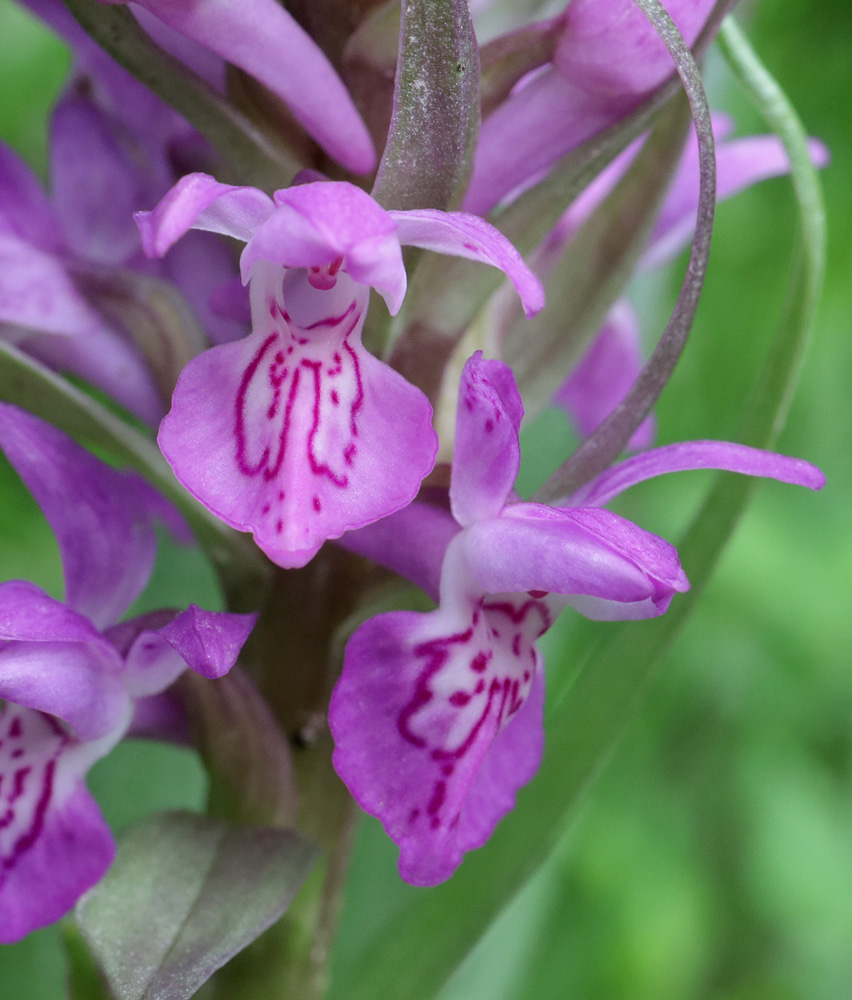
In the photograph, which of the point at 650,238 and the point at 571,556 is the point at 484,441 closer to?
the point at 571,556

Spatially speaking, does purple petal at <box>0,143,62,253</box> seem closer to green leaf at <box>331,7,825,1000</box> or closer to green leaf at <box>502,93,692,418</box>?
green leaf at <box>502,93,692,418</box>

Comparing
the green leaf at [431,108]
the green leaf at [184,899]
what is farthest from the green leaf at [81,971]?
the green leaf at [431,108]

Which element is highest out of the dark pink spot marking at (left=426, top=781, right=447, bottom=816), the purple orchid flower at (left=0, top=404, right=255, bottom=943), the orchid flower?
the orchid flower

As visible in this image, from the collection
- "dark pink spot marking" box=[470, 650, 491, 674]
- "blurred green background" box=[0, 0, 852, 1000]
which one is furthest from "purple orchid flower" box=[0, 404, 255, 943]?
"blurred green background" box=[0, 0, 852, 1000]

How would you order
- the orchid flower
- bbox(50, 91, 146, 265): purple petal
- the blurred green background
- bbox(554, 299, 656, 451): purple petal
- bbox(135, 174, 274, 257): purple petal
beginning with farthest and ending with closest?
the blurred green background
bbox(554, 299, 656, 451): purple petal
bbox(50, 91, 146, 265): purple petal
the orchid flower
bbox(135, 174, 274, 257): purple petal

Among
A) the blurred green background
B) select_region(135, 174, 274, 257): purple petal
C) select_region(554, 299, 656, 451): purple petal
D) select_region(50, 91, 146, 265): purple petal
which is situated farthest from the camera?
the blurred green background

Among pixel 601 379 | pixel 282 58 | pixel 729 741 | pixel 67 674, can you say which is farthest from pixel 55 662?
pixel 729 741

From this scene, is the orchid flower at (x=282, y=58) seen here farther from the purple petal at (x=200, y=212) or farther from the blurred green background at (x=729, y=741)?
the blurred green background at (x=729, y=741)

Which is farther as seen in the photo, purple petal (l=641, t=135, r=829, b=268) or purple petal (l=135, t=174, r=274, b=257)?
purple petal (l=641, t=135, r=829, b=268)
